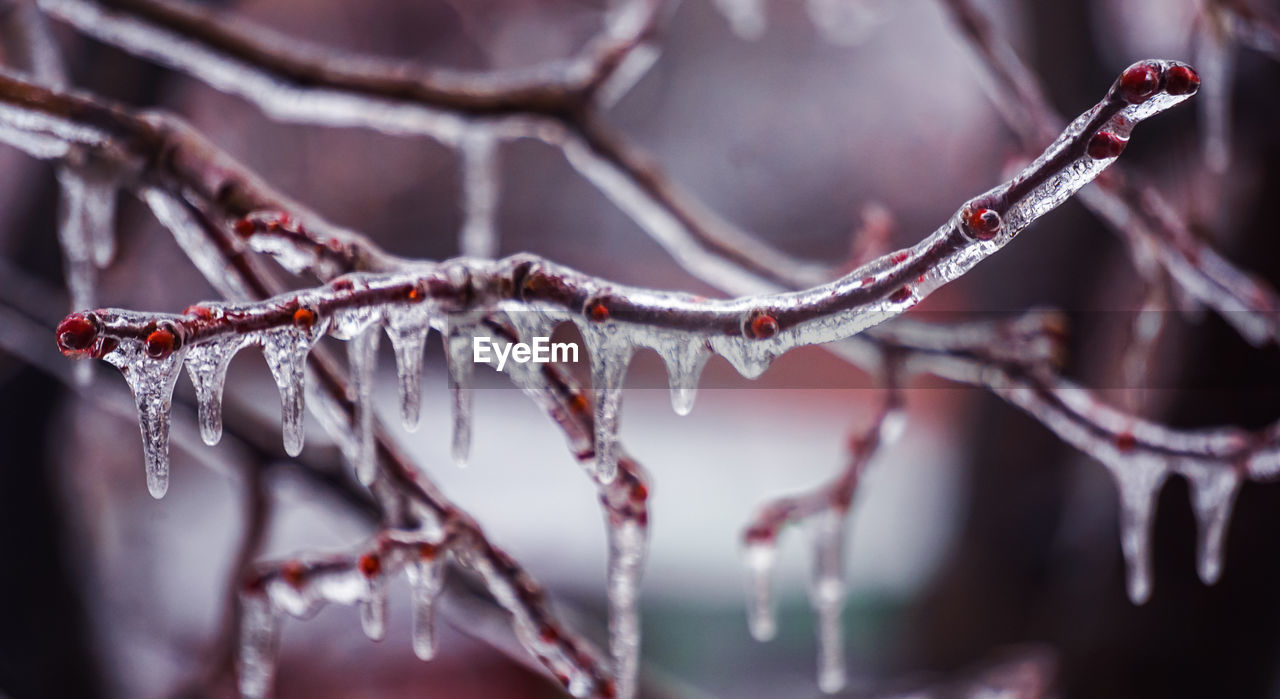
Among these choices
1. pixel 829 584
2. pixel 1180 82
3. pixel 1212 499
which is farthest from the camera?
pixel 829 584

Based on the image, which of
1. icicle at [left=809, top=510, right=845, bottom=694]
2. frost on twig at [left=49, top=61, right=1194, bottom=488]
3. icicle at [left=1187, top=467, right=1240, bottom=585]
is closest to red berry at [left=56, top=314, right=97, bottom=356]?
frost on twig at [left=49, top=61, right=1194, bottom=488]

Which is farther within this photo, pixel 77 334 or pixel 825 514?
pixel 825 514

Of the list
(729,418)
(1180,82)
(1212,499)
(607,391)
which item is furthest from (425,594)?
(729,418)

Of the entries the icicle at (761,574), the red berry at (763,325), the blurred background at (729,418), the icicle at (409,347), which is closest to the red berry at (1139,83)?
the red berry at (763,325)

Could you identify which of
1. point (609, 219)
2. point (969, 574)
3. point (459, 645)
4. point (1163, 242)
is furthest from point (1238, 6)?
point (459, 645)

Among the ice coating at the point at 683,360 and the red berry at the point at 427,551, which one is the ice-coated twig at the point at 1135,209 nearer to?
the ice coating at the point at 683,360

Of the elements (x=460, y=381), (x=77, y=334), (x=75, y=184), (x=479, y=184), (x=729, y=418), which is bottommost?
(x=77, y=334)

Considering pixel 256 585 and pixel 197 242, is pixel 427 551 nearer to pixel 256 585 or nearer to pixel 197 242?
pixel 256 585

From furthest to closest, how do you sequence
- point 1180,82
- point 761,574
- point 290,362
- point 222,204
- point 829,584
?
point 829,584 → point 761,574 → point 222,204 → point 290,362 → point 1180,82
